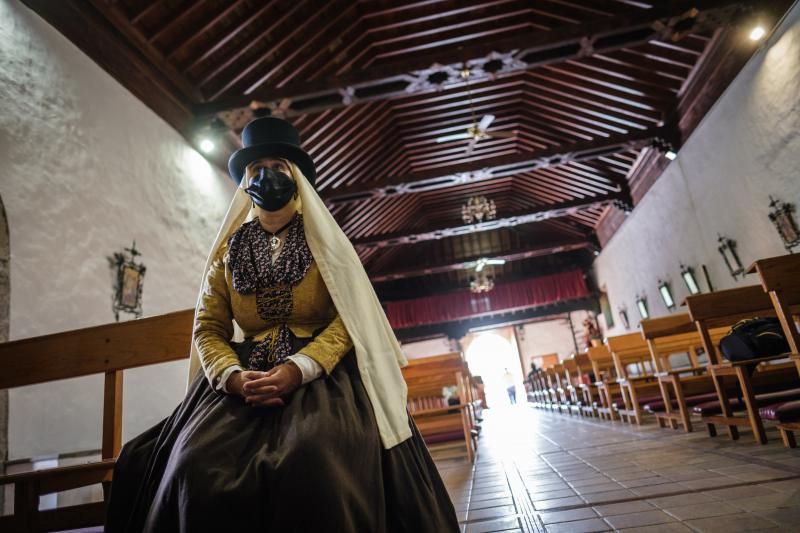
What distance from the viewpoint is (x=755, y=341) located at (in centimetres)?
276

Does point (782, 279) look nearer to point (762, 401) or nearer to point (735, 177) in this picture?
point (762, 401)

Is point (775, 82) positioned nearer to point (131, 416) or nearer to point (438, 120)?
point (438, 120)

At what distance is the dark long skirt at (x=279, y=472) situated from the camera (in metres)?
0.99

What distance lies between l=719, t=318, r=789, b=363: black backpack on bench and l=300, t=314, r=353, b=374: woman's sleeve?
2.57 metres

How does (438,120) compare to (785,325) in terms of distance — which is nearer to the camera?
(785,325)

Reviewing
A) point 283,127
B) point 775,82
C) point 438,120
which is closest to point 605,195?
point 438,120

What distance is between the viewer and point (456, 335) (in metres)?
16.3

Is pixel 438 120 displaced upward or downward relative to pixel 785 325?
upward

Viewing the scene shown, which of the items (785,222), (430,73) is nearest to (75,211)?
(430,73)

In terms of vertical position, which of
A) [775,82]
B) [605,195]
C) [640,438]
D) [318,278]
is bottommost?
[640,438]

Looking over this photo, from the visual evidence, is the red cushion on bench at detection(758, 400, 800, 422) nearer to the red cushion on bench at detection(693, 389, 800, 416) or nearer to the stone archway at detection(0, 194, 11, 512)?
the red cushion on bench at detection(693, 389, 800, 416)

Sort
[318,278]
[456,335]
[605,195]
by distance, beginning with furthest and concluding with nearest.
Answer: [456,335] → [605,195] → [318,278]

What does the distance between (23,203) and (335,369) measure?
11.3 ft

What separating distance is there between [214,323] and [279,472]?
615 mm
